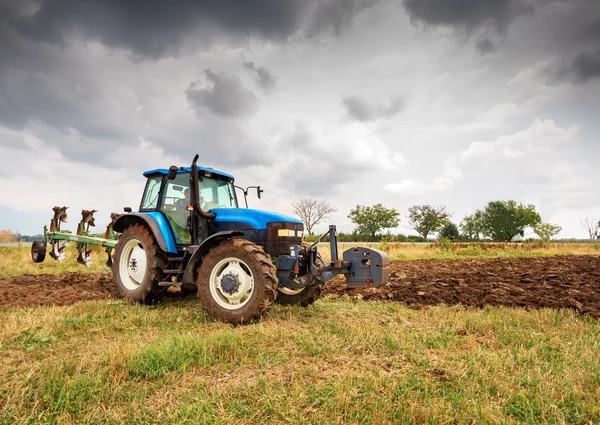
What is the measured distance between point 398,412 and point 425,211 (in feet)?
220

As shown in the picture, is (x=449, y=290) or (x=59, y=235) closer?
(x=449, y=290)

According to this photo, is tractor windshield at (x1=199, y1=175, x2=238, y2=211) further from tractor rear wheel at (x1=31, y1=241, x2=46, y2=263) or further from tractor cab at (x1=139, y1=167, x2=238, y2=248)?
tractor rear wheel at (x1=31, y1=241, x2=46, y2=263)

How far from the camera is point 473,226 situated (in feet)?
232

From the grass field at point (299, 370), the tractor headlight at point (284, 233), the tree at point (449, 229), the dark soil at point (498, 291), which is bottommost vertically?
the grass field at point (299, 370)

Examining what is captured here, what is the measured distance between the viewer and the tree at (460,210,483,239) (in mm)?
69438

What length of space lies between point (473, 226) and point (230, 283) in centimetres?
7322

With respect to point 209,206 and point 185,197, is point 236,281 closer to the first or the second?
point 209,206

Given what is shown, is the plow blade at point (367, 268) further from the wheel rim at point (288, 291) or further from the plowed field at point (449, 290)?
the plowed field at point (449, 290)

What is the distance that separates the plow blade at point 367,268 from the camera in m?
5.54

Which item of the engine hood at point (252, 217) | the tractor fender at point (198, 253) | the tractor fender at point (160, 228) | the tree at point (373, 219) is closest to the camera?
the tractor fender at point (198, 253)

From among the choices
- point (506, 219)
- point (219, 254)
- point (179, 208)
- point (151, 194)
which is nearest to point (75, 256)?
point (151, 194)

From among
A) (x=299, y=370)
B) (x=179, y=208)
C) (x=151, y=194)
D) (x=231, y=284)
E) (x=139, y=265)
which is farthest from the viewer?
(x=151, y=194)

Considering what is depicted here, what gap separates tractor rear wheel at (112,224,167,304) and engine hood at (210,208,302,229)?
4.08ft

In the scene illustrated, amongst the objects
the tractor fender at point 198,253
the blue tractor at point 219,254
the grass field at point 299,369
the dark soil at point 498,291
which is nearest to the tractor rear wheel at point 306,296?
the blue tractor at point 219,254
